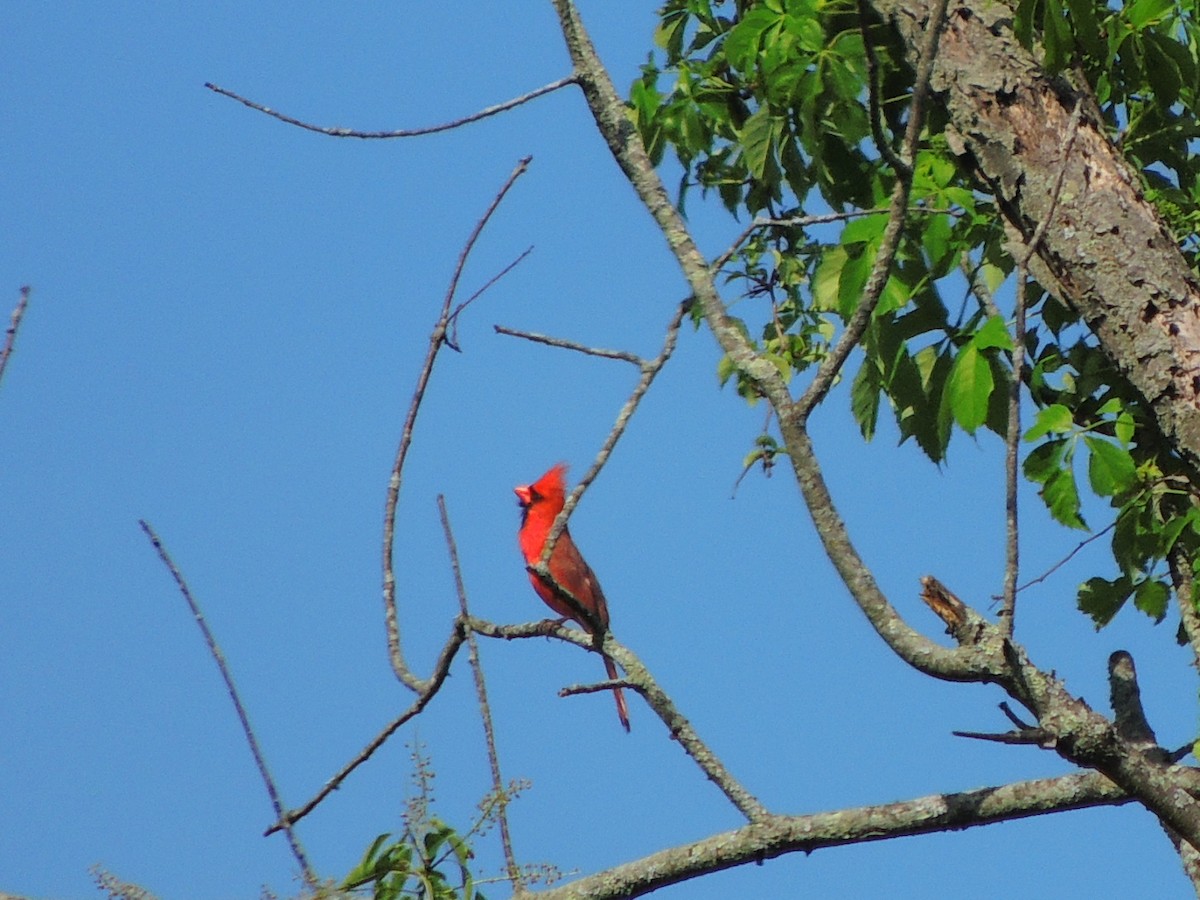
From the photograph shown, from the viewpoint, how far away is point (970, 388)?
3891 mm

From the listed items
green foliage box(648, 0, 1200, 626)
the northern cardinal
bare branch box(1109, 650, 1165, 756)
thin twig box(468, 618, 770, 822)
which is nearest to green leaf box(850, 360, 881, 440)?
green foliage box(648, 0, 1200, 626)

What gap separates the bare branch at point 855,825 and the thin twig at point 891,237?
31.0 inches

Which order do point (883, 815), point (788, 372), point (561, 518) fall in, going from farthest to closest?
point (788, 372) < point (883, 815) < point (561, 518)

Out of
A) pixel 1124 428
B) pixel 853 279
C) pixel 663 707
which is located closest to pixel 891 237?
pixel 663 707

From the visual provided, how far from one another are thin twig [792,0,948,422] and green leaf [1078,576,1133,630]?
2.17 metres

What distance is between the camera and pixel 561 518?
2385mm

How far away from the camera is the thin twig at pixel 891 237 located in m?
2.20

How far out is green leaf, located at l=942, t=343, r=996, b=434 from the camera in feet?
12.7

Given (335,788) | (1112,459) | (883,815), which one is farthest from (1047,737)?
(1112,459)

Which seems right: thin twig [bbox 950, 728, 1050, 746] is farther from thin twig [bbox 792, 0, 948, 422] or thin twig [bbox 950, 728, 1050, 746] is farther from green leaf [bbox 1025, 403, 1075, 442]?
green leaf [bbox 1025, 403, 1075, 442]

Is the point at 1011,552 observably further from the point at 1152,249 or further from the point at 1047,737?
the point at 1152,249

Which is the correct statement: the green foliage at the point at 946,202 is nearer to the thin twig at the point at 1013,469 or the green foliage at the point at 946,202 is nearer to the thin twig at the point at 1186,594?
the thin twig at the point at 1186,594

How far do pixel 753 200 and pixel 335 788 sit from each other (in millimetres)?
3003

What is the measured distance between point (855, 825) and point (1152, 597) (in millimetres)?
1782
